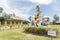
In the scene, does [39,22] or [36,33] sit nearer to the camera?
[36,33]

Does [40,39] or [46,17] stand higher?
[46,17]

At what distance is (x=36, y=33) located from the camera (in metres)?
18.6

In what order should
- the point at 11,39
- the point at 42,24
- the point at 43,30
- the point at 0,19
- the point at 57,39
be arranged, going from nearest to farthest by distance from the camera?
the point at 11,39
the point at 57,39
the point at 43,30
the point at 42,24
the point at 0,19

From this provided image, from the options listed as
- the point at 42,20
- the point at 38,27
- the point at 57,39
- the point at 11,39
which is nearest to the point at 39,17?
the point at 42,20

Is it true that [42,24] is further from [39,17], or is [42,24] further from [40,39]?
[40,39]

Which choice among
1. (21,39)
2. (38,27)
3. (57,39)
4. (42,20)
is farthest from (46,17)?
(21,39)

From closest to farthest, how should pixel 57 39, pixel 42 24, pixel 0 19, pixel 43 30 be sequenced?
pixel 57 39 < pixel 43 30 < pixel 42 24 < pixel 0 19

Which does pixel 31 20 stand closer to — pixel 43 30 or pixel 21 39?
pixel 43 30

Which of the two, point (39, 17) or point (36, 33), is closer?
point (36, 33)

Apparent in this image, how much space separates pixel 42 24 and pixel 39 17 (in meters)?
1.02

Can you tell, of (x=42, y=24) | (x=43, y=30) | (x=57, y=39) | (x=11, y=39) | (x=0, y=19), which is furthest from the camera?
(x=0, y=19)

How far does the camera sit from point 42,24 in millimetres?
19672

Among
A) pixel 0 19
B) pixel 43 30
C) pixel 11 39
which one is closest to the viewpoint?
pixel 11 39

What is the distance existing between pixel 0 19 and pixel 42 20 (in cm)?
2017
